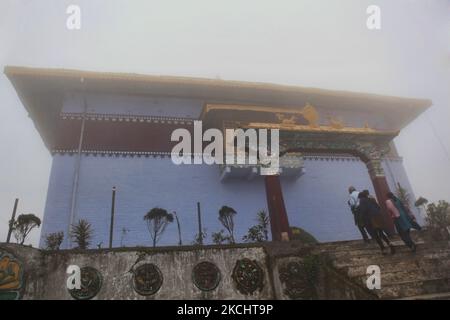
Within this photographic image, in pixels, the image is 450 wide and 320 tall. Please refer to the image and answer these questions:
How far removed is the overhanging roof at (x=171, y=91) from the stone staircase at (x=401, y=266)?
850cm

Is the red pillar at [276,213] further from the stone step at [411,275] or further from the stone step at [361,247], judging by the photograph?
the stone step at [411,275]

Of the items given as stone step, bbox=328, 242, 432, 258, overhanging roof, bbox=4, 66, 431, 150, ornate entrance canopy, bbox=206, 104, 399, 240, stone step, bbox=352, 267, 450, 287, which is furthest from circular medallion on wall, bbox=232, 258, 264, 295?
overhanging roof, bbox=4, 66, 431, 150

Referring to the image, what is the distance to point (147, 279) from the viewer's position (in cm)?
569

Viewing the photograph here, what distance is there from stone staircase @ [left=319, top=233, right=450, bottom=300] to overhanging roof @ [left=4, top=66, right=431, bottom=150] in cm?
850

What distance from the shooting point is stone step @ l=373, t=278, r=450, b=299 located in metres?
5.33

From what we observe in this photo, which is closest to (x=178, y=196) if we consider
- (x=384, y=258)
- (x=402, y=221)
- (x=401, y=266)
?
(x=384, y=258)

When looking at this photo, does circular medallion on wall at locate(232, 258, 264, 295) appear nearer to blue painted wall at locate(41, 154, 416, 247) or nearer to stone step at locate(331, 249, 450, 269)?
stone step at locate(331, 249, 450, 269)

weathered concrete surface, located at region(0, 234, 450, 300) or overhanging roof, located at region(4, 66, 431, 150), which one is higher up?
overhanging roof, located at region(4, 66, 431, 150)

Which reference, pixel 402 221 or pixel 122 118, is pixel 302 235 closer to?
pixel 402 221

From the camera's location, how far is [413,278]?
19.3ft

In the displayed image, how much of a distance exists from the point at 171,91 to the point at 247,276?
31.2ft

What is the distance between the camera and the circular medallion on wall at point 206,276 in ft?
19.2

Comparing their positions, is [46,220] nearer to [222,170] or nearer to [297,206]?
[222,170]
